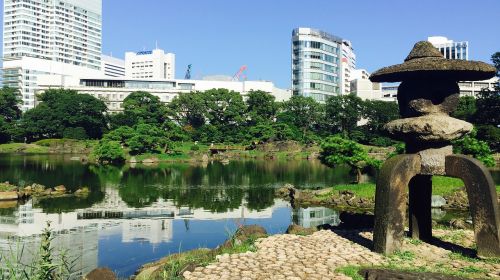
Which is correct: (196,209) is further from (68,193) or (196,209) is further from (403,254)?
(403,254)

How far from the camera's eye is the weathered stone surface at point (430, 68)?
1088 centimetres

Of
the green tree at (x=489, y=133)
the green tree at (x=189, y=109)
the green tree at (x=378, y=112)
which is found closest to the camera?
the green tree at (x=489, y=133)

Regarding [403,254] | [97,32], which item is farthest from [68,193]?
[97,32]

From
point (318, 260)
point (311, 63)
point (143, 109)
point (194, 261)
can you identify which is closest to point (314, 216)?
point (318, 260)

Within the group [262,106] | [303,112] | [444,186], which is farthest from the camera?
[262,106]

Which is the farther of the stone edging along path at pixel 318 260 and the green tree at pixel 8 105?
the green tree at pixel 8 105

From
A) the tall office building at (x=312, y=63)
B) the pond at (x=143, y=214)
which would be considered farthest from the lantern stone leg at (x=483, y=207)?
the tall office building at (x=312, y=63)

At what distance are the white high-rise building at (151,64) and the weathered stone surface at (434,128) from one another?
17875 cm

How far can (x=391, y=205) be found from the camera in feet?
36.0

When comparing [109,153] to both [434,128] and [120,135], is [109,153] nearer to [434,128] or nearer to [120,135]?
[120,135]

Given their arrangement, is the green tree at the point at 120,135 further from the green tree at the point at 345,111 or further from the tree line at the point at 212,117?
the green tree at the point at 345,111

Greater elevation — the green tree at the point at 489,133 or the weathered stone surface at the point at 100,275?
the green tree at the point at 489,133

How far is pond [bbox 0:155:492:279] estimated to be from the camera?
17.4m

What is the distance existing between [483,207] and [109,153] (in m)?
55.3
